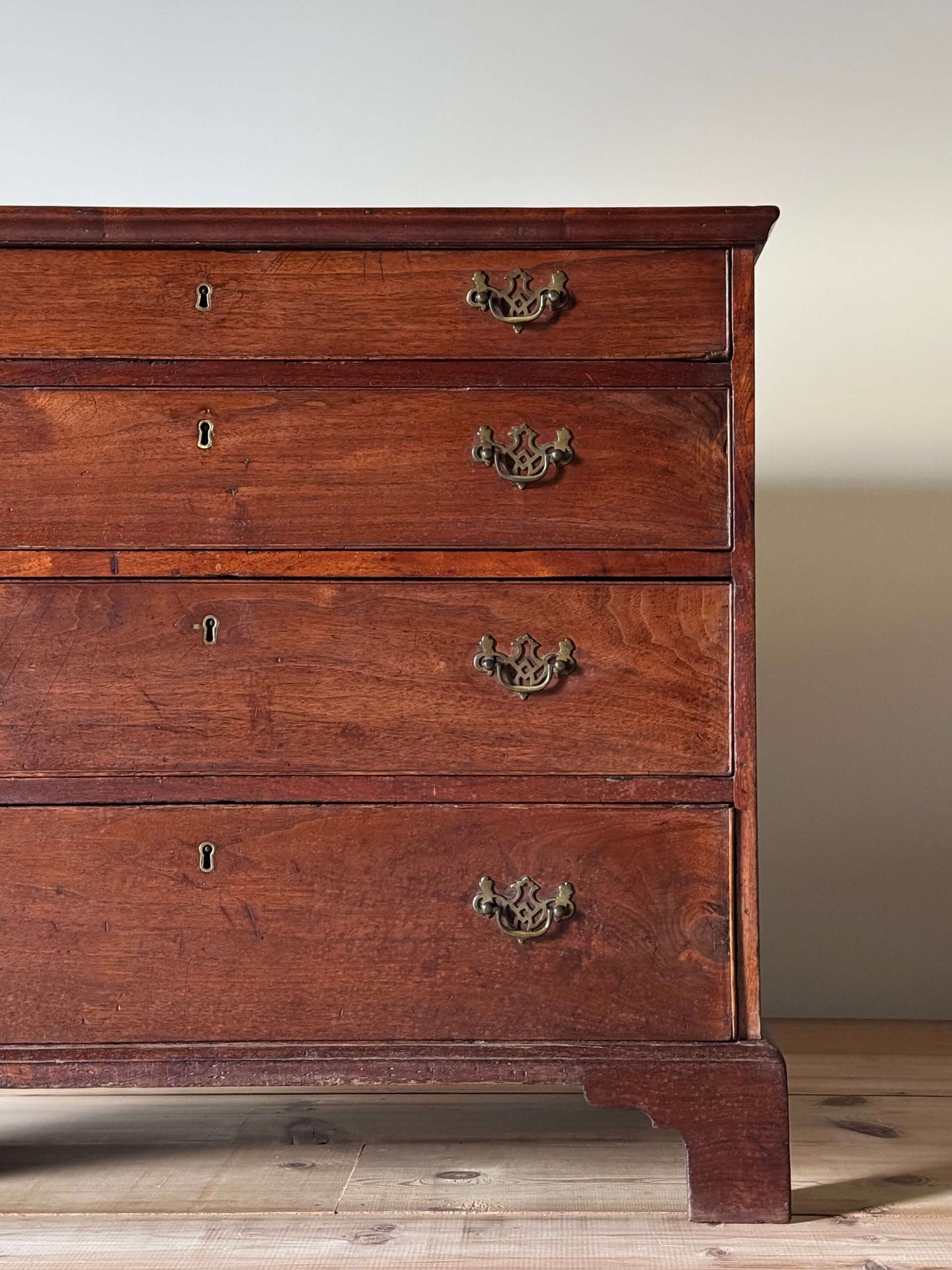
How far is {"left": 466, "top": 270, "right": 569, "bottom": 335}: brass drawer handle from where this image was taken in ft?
4.58

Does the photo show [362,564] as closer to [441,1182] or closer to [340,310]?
[340,310]

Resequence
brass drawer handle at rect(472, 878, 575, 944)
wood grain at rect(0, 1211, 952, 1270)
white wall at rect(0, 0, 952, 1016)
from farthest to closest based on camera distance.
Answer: white wall at rect(0, 0, 952, 1016)
brass drawer handle at rect(472, 878, 575, 944)
wood grain at rect(0, 1211, 952, 1270)

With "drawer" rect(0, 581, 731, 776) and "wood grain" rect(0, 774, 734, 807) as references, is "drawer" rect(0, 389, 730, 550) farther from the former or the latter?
"wood grain" rect(0, 774, 734, 807)

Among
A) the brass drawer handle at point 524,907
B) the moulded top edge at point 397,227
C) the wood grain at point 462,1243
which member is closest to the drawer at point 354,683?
the brass drawer handle at point 524,907

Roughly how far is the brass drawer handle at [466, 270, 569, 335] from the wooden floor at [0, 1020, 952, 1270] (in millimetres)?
1020

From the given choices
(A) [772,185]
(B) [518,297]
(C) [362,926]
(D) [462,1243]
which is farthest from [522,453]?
(A) [772,185]

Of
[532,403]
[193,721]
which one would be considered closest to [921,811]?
[532,403]

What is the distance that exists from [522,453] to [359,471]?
19 centimetres

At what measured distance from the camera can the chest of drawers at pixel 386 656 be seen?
1.37 meters

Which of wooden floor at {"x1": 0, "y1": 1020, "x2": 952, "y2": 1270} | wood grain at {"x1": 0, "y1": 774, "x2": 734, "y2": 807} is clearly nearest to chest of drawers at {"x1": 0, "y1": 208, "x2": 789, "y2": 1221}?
wood grain at {"x1": 0, "y1": 774, "x2": 734, "y2": 807}

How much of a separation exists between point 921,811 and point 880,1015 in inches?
14.6

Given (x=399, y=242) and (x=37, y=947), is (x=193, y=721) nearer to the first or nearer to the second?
(x=37, y=947)

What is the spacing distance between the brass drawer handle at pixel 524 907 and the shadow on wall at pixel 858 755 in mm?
937

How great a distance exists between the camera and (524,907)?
138 centimetres
